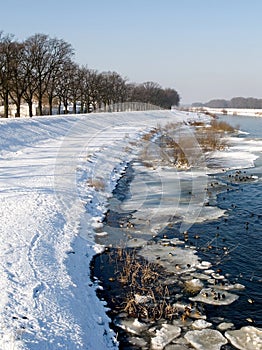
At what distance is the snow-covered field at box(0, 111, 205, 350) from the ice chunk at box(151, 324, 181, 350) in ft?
2.85

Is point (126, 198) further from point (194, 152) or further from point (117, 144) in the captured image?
point (117, 144)

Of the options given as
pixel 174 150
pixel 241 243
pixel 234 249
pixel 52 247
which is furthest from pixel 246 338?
pixel 174 150

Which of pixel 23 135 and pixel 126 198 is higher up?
pixel 23 135

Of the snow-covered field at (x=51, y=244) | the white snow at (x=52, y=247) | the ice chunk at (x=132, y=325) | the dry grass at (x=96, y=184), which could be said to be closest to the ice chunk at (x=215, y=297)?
the white snow at (x=52, y=247)

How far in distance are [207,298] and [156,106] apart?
111 metres

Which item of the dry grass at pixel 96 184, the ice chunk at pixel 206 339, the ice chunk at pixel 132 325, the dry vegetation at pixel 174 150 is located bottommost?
the ice chunk at pixel 132 325

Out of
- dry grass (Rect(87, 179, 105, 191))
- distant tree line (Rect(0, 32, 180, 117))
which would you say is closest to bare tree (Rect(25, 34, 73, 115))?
distant tree line (Rect(0, 32, 180, 117))

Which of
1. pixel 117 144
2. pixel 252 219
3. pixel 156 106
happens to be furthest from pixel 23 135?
pixel 156 106

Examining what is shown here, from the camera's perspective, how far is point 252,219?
15.3 metres

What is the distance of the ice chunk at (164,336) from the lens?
782cm

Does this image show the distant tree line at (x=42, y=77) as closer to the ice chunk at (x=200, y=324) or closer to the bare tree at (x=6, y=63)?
the bare tree at (x=6, y=63)

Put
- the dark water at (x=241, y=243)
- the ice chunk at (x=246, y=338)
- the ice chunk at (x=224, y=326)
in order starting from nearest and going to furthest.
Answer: the ice chunk at (x=246, y=338) → the ice chunk at (x=224, y=326) → the dark water at (x=241, y=243)

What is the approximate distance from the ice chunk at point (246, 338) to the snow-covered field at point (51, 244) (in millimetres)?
2546

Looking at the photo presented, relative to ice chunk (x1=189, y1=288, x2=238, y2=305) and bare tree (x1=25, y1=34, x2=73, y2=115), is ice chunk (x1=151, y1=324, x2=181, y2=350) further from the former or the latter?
bare tree (x1=25, y1=34, x2=73, y2=115)
